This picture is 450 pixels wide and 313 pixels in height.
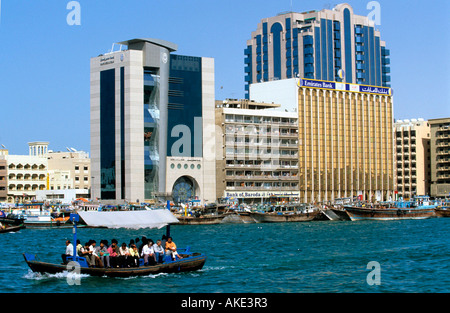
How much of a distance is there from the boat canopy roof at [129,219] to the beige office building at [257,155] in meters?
107

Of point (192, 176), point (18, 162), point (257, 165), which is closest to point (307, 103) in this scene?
point (257, 165)

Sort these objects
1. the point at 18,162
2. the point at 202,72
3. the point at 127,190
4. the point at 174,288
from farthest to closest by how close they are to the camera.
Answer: the point at 18,162 < the point at 202,72 < the point at 127,190 < the point at 174,288

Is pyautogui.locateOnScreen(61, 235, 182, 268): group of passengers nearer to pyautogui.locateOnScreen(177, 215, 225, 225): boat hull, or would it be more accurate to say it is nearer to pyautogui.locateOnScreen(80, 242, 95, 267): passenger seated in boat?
pyautogui.locateOnScreen(80, 242, 95, 267): passenger seated in boat

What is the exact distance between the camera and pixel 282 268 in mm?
54750

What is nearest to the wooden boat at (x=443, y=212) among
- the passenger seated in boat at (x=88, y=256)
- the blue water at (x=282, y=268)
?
the blue water at (x=282, y=268)

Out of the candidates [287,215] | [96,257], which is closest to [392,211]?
[287,215]

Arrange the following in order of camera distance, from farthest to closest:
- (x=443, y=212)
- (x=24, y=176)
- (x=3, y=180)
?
(x=24, y=176)
(x=3, y=180)
(x=443, y=212)

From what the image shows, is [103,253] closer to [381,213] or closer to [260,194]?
[381,213]

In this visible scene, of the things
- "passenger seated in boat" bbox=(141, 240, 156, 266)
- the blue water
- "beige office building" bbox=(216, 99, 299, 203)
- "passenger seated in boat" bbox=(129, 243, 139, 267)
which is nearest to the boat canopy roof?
"passenger seated in boat" bbox=(129, 243, 139, 267)

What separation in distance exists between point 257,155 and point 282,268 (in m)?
111
